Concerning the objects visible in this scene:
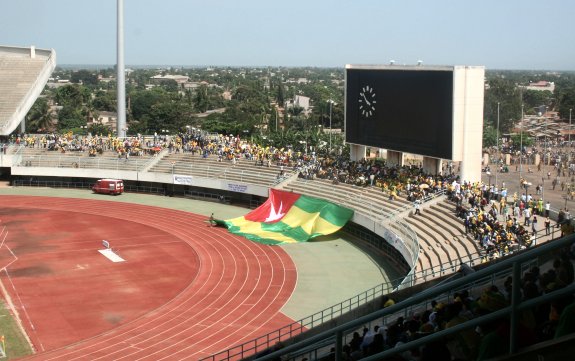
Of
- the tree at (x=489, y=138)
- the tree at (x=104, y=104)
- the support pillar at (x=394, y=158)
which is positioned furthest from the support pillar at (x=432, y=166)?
the tree at (x=104, y=104)

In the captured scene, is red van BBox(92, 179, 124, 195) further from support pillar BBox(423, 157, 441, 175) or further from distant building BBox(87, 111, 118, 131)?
distant building BBox(87, 111, 118, 131)

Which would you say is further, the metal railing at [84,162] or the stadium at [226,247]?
the metal railing at [84,162]

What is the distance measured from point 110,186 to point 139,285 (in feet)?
68.4

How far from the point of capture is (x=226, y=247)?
3291 cm

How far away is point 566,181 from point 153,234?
2556 centimetres

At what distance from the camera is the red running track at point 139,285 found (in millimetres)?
21359

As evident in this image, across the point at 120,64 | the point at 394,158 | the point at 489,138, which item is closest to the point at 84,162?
the point at 120,64

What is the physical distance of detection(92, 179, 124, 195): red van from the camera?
4656cm

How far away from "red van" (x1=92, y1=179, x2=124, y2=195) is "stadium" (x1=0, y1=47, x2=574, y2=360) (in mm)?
629

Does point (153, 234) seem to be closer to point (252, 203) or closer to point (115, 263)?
point (115, 263)

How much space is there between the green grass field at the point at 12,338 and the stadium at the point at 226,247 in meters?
0.35

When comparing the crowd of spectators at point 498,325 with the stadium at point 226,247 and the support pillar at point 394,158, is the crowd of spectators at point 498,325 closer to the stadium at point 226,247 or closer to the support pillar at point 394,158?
the stadium at point 226,247

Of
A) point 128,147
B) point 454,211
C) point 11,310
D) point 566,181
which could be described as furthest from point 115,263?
point 566,181

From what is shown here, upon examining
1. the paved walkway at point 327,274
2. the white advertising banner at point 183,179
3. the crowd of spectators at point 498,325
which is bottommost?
the paved walkway at point 327,274
